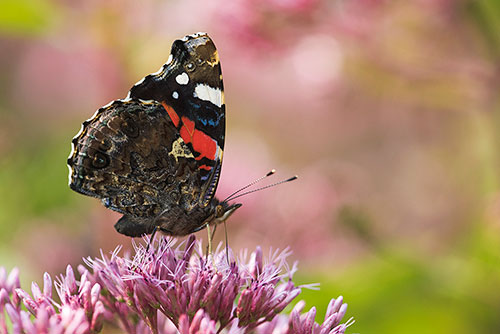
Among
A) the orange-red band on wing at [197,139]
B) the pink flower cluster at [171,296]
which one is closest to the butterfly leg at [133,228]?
the pink flower cluster at [171,296]

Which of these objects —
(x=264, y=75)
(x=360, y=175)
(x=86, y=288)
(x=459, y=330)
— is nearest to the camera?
(x=86, y=288)

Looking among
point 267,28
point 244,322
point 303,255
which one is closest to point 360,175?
point 303,255

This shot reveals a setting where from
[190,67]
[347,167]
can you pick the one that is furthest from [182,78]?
[347,167]

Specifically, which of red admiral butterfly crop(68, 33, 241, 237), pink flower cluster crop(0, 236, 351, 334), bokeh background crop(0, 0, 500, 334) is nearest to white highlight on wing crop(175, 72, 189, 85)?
red admiral butterfly crop(68, 33, 241, 237)

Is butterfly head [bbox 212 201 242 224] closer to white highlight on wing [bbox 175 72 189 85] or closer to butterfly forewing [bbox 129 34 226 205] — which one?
butterfly forewing [bbox 129 34 226 205]

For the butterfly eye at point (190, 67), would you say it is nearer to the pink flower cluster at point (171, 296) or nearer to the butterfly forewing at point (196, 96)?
the butterfly forewing at point (196, 96)

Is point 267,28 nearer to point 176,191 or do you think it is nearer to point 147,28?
point 147,28

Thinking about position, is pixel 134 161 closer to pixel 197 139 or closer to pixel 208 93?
pixel 197 139

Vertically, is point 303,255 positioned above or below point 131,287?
above

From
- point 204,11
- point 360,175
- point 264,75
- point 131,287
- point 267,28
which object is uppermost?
point 264,75
